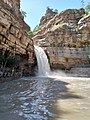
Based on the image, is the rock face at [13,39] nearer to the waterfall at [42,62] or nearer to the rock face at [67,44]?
the waterfall at [42,62]

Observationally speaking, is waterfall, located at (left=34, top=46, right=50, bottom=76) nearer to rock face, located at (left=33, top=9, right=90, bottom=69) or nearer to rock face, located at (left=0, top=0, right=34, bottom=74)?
rock face, located at (left=0, top=0, right=34, bottom=74)

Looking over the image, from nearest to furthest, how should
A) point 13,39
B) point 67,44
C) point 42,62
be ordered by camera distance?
point 13,39, point 42,62, point 67,44

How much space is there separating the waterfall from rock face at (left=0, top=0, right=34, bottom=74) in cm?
110

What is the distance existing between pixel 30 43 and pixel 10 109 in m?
22.1

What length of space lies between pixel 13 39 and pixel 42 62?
776 cm

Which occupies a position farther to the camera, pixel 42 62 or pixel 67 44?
pixel 67 44

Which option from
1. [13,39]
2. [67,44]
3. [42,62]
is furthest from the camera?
[67,44]

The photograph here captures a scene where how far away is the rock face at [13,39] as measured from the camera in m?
20.6

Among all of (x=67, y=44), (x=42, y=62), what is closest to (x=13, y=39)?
(x=42, y=62)

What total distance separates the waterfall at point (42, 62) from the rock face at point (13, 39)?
110 cm

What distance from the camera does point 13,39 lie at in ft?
76.0

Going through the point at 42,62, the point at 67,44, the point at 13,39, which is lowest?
the point at 42,62

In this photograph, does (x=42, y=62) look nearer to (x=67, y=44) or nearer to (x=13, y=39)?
(x=67, y=44)

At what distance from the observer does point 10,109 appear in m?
6.62
